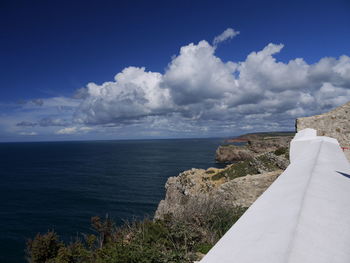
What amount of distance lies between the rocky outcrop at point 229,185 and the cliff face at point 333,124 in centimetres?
274

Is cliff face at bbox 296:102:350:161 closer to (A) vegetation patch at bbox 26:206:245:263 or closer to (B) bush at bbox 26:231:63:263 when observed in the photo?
(A) vegetation patch at bbox 26:206:245:263

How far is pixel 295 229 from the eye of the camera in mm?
1659

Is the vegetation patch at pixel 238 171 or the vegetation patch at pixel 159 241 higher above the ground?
the vegetation patch at pixel 159 241

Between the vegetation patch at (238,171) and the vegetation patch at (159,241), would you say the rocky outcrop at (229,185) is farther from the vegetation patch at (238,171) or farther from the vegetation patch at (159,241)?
the vegetation patch at (159,241)

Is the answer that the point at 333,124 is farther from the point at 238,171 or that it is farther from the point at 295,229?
the point at 238,171

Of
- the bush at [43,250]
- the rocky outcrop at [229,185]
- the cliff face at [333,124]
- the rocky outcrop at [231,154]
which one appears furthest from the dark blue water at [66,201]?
the rocky outcrop at [231,154]

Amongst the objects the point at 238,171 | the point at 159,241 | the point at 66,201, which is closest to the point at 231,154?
the point at 66,201

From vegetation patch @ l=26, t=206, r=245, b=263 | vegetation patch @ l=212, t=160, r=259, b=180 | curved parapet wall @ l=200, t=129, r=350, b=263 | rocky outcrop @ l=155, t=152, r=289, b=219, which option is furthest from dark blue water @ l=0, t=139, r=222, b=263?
curved parapet wall @ l=200, t=129, r=350, b=263

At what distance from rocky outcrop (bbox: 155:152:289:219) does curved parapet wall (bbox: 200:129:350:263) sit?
→ 250 inches

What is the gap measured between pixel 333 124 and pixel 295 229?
1163cm

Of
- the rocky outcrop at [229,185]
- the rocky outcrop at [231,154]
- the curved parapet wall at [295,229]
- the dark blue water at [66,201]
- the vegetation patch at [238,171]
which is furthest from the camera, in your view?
the rocky outcrop at [231,154]

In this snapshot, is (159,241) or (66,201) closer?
(159,241)

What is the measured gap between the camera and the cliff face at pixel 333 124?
10727 millimetres

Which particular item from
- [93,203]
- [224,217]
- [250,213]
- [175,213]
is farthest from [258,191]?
[93,203]
